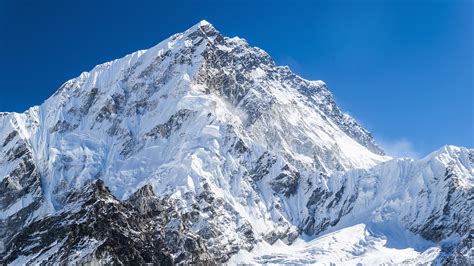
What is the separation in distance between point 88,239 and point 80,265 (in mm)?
11388

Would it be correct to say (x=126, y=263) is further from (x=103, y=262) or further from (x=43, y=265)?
(x=43, y=265)

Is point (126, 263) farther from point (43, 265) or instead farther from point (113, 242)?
→ point (43, 265)

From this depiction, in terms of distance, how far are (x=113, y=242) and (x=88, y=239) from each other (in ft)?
19.2

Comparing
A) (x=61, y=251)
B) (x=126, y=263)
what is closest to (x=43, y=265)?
(x=61, y=251)

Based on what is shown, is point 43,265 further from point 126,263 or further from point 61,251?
point 126,263

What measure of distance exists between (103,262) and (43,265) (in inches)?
564

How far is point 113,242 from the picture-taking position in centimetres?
19925

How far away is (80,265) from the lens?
620 feet

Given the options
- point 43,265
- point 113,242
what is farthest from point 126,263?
point 43,265

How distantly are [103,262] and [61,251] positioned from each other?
11.4 meters

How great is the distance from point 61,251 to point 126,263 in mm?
15115

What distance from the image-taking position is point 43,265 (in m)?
195
